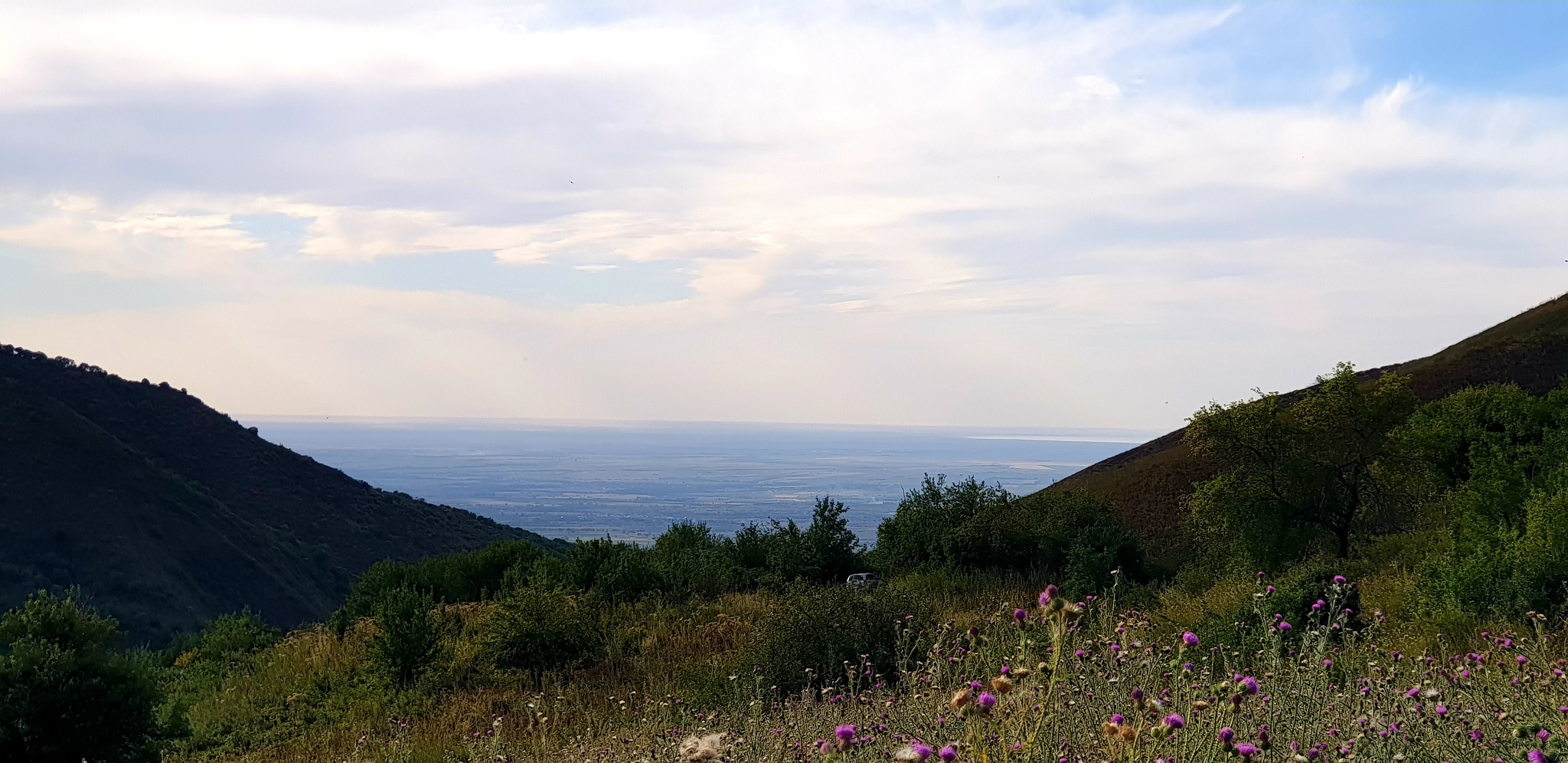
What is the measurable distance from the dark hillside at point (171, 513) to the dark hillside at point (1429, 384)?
27842 mm

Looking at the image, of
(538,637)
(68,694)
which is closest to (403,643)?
(538,637)

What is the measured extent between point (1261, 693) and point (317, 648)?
13053 mm

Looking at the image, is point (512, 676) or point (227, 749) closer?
point (227, 749)

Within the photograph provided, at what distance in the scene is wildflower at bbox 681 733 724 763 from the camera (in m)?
2.79

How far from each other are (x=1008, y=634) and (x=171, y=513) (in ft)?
160

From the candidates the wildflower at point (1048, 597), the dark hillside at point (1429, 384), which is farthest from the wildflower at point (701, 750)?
the dark hillside at point (1429, 384)

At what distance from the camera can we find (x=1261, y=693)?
4887 mm

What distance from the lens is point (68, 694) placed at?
8930 mm

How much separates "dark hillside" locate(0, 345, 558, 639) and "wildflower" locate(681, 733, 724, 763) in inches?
1690

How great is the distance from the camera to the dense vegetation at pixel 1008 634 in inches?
174

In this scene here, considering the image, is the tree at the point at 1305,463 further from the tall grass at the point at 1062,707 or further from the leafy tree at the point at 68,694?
the leafy tree at the point at 68,694

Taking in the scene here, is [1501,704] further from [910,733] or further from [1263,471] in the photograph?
[1263,471]

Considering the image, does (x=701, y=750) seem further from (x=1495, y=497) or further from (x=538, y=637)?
(x=1495, y=497)

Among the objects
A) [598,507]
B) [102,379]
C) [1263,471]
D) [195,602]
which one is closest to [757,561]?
[1263,471]
